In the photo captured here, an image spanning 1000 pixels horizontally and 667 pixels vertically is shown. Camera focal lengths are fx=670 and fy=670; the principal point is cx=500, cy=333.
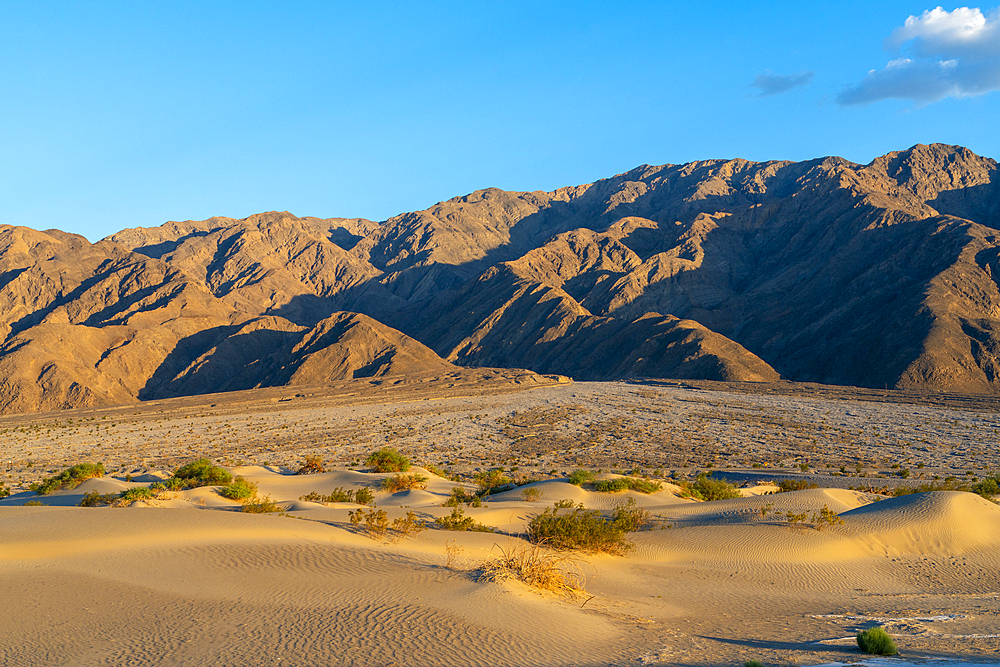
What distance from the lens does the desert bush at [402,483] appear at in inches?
739

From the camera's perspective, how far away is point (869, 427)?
128 feet

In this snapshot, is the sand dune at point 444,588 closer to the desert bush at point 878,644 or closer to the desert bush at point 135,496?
the desert bush at point 878,644

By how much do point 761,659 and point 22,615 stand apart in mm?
8554

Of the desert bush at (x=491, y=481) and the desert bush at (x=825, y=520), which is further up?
the desert bush at (x=825, y=520)

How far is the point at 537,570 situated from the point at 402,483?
10055mm

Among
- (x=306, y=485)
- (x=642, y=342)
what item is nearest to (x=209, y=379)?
(x=642, y=342)

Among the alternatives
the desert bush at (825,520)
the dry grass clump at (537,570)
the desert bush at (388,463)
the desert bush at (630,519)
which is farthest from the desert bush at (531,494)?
the desert bush at (825,520)

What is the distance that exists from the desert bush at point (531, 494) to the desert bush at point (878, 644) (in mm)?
9718

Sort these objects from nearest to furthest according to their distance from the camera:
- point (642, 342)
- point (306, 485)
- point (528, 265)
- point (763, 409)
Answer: point (306, 485), point (763, 409), point (642, 342), point (528, 265)

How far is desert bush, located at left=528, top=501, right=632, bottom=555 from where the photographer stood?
1145 cm

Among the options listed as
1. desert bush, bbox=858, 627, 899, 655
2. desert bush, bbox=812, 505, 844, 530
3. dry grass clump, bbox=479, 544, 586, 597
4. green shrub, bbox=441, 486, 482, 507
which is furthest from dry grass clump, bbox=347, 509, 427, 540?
desert bush, bbox=812, 505, 844, 530

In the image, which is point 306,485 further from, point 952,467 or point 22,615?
point 952,467

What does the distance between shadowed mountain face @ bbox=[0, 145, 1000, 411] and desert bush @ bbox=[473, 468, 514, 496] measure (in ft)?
185

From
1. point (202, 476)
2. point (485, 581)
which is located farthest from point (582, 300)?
point (485, 581)
